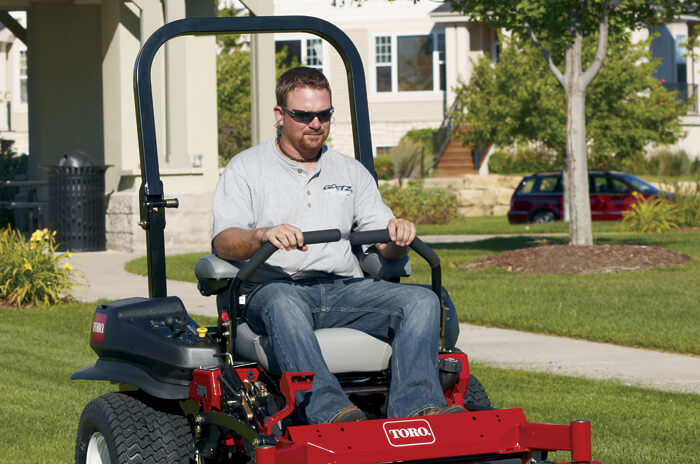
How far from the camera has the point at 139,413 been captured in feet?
15.0

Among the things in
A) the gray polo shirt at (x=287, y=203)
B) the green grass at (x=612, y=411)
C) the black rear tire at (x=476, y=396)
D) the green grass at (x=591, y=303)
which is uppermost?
the gray polo shirt at (x=287, y=203)

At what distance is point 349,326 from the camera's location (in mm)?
4629

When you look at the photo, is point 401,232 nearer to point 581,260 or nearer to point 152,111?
point 152,111

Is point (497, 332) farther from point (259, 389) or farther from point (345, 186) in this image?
point (259, 389)

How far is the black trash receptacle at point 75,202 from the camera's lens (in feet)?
60.7

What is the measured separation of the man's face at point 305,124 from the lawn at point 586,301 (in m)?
5.14

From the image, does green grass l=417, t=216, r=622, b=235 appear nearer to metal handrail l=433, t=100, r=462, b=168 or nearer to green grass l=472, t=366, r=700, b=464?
metal handrail l=433, t=100, r=462, b=168

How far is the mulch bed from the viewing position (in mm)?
14359

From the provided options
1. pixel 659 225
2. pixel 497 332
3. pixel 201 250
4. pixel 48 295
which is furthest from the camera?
pixel 659 225

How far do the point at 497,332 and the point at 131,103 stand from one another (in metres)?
10.3

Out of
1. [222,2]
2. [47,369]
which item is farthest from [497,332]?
[222,2]

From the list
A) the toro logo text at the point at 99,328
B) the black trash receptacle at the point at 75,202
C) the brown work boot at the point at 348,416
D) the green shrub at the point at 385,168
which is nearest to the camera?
the brown work boot at the point at 348,416

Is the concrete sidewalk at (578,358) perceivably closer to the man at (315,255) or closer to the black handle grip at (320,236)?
the man at (315,255)

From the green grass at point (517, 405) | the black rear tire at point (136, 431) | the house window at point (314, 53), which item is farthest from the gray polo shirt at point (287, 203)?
the house window at point (314, 53)
